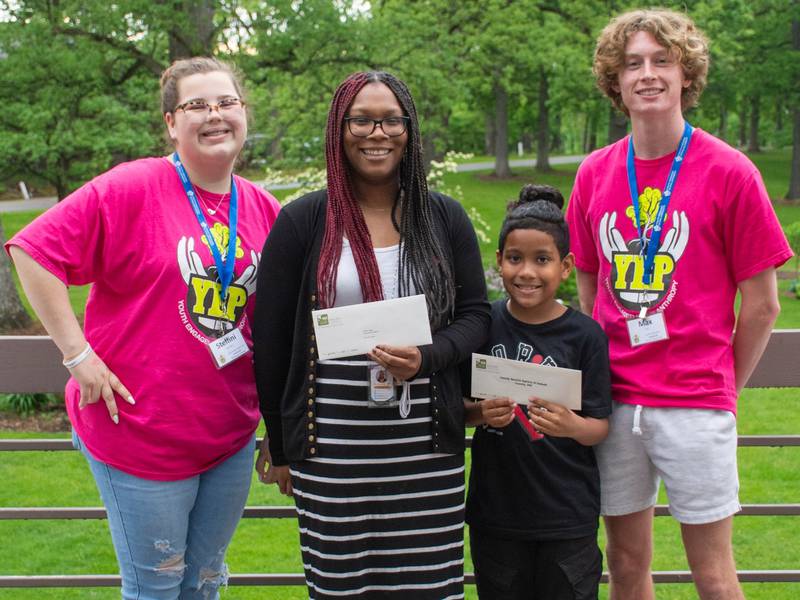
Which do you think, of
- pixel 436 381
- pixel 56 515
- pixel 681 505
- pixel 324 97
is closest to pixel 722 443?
pixel 681 505

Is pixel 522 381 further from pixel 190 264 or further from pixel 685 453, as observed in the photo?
pixel 190 264

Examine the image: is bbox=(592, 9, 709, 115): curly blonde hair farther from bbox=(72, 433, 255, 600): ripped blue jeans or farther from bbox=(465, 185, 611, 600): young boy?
bbox=(72, 433, 255, 600): ripped blue jeans

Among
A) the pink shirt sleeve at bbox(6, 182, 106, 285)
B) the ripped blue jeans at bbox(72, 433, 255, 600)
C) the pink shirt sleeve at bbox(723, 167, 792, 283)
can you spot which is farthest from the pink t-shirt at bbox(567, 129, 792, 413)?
the pink shirt sleeve at bbox(6, 182, 106, 285)

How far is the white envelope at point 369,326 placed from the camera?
2432 millimetres

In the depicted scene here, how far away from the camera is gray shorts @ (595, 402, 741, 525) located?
2.67m

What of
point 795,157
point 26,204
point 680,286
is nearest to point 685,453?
point 680,286

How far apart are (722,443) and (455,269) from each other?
97cm

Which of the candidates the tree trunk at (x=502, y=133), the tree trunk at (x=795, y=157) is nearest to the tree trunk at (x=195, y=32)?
the tree trunk at (x=502, y=133)

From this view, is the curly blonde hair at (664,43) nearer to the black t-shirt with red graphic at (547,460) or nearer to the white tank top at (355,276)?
the black t-shirt with red graphic at (547,460)

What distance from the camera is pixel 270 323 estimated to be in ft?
8.50

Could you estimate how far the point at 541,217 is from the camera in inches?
108

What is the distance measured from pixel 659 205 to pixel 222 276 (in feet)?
4.40

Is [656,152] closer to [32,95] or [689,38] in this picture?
[689,38]

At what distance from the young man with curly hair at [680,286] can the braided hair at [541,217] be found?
0.47 feet
